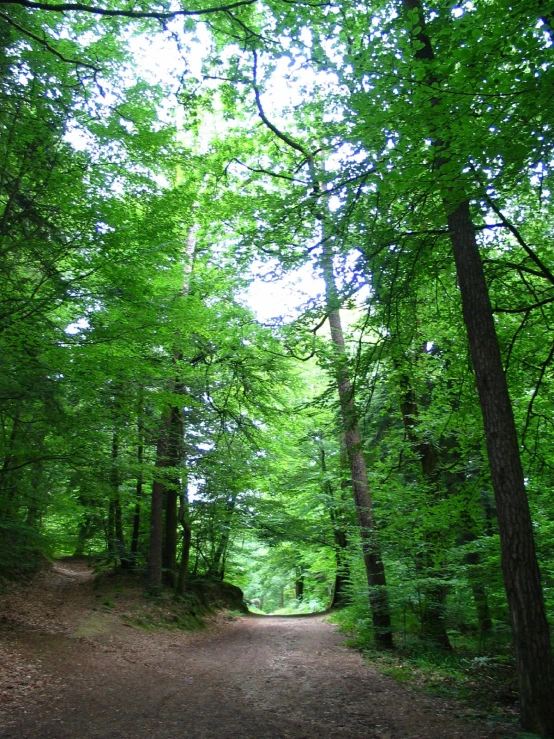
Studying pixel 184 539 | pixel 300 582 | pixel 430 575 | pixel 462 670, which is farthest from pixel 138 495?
pixel 300 582

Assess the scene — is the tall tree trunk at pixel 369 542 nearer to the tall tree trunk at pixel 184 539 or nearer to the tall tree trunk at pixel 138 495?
the tall tree trunk at pixel 138 495

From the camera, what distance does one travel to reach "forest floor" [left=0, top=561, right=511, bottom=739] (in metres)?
5.08

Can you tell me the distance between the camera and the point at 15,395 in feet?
24.5

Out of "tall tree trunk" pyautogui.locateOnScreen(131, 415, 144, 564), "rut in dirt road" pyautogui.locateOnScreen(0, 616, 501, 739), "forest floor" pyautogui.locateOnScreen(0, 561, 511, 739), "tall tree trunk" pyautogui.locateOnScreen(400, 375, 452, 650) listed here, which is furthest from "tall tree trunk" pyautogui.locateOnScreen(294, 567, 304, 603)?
"rut in dirt road" pyautogui.locateOnScreen(0, 616, 501, 739)

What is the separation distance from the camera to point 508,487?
5.31 meters

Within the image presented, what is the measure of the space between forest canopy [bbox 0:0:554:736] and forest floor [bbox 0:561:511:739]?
5.27 feet

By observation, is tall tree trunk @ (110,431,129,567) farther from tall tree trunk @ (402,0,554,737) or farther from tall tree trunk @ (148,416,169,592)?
tall tree trunk @ (402,0,554,737)

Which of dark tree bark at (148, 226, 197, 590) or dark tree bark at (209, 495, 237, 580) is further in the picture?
dark tree bark at (209, 495, 237, 580)

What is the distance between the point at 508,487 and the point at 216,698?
15.4 feet

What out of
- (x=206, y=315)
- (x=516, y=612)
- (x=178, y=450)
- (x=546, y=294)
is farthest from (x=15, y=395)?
(x=546, y=294)

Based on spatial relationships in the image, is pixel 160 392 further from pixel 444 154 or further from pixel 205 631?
pixel 205 631

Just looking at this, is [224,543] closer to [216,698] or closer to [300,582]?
[216,698]

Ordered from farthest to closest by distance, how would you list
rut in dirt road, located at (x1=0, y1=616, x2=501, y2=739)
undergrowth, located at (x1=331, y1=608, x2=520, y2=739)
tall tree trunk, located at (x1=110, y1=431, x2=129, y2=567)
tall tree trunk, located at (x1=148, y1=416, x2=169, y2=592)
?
tall tree trunk, located at (x1=148, y1=416, x2=169, y2=592) → tall tree trunk, located at (x1=110, y1=431, x2=129, y2=567) → undergrowth, located at (x1=331, y1=608, x2=520, y2=739) → rut in dirt road, located at (x1=0, y1=616, x2=501, y2=739)

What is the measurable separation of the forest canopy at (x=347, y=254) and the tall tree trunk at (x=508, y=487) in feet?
0.07
